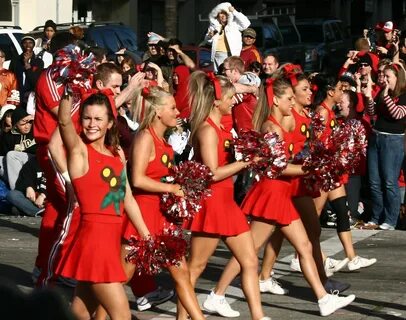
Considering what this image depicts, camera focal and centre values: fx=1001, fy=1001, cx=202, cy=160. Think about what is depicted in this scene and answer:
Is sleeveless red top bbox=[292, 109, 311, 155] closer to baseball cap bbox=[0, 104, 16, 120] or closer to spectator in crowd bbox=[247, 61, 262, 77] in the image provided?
spectator in crowd bbox=[247, 61, 262, 77]

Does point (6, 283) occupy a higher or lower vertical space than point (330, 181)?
higher

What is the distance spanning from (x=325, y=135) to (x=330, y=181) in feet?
2.21

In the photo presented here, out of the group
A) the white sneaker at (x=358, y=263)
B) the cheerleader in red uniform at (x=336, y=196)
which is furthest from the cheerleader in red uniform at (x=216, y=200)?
the white sneaker at (x=358, y=263)

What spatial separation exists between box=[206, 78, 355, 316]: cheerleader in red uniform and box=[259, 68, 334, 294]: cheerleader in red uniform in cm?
15

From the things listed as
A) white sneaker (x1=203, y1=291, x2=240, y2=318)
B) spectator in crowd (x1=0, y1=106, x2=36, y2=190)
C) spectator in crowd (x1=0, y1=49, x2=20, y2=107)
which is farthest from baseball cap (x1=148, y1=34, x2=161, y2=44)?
white sneaker (x1=203, y1=291, x2=240, y2=318)

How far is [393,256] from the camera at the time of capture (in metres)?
9.95

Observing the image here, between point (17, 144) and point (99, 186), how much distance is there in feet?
30.3

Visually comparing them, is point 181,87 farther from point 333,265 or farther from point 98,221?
point 98,221

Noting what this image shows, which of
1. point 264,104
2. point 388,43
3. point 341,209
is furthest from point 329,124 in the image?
point 388,43

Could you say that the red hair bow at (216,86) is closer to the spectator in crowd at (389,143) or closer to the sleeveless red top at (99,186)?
the sleeveless red top at (99,186)

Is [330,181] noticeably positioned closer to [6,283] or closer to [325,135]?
[325,135]

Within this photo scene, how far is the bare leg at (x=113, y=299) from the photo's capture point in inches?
180

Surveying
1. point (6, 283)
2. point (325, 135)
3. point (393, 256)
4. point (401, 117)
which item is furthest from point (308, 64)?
point (6, 283)

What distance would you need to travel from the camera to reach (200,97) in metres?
6.23
